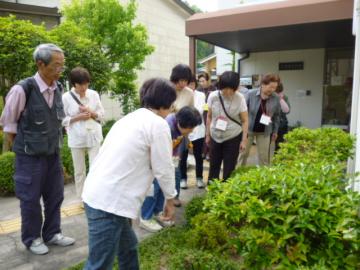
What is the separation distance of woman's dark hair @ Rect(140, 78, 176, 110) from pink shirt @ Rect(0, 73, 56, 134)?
1.33 m

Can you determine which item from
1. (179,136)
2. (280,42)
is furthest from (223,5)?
(179,136)

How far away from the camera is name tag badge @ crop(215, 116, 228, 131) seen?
4.13 metres

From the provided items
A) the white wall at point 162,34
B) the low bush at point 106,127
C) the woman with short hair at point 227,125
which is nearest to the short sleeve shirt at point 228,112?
the woman with short hair at point 227,125

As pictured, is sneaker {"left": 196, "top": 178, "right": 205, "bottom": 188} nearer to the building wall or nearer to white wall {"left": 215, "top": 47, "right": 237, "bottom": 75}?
white wall {"left": 215, "top": 47, "right": 237, "bottom": 75}

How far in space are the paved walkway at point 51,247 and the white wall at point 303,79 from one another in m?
5.44

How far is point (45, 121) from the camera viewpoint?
9.80ft

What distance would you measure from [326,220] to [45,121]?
2.44 meters

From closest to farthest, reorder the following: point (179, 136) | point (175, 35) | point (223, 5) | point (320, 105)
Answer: point (179, 136) → point (320, 105) → point (223, 5) → point (175, 35)

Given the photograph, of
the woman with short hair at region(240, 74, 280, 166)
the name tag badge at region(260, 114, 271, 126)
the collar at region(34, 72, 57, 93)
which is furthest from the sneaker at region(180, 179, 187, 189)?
the collar at region(34, 72, 57, 93)

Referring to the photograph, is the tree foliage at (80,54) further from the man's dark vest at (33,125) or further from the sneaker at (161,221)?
the sneaker at (161,221)

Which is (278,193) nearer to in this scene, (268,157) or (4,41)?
(268,157)

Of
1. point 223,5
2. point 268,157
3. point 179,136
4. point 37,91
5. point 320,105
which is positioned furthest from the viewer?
point 223,5

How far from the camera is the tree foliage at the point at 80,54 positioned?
19.9 ft

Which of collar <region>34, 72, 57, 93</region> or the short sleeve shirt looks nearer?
collar <region>34, 72, 57, 93</region>
